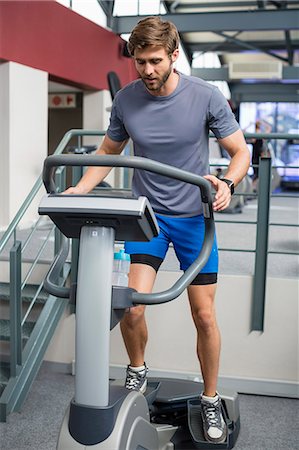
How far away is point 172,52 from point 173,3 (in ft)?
33.8

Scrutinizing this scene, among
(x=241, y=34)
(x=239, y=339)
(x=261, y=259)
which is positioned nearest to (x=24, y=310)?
(x=239, y=339)

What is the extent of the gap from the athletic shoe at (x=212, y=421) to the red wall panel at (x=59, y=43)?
4.96m

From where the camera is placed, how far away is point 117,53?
10344 mm

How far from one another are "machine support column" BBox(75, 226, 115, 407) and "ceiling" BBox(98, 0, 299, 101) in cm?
896

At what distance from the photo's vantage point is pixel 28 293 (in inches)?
150

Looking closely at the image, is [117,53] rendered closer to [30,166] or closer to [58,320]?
[30,166]

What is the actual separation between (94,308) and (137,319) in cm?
71

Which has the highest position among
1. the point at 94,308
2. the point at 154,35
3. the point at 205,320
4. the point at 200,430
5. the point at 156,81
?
the point at 154,35

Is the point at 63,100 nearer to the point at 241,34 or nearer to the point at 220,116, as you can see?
the point at 241,34

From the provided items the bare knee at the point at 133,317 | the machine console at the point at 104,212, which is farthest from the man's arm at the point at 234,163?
the bare knee at the point at 133,317

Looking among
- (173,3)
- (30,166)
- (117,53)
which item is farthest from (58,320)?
(173,3)

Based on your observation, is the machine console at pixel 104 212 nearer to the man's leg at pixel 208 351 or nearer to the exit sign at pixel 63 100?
the man's leg at pixel 208 351

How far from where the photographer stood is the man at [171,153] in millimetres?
2180

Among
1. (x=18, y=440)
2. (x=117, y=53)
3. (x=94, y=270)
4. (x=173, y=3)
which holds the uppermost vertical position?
(x=173, y=3)
